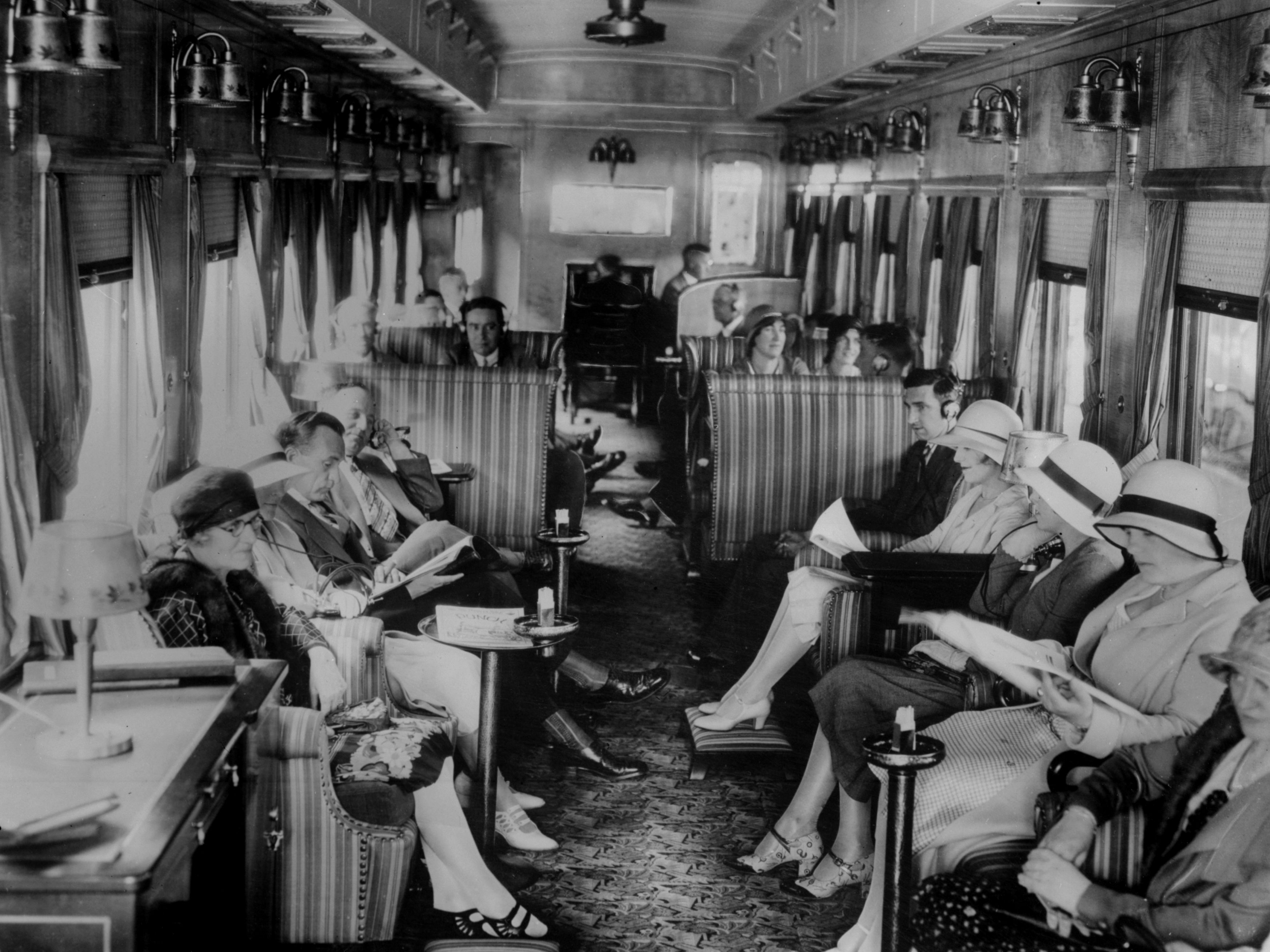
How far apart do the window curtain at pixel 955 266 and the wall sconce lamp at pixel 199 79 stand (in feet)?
16.0

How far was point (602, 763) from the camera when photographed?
5426 mm

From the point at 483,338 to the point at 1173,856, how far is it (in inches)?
262

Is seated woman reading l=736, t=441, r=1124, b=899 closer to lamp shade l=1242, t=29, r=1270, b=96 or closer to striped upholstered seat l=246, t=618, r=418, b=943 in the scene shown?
lamp shade l=1242, t=29, r=1270, b=96

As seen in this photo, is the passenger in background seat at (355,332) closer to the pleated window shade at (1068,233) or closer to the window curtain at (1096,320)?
the pleated window shade at (1068,233)

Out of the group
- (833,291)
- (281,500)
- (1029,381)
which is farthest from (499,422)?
(833,291)

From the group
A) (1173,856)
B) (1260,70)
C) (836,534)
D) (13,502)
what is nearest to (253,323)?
(13,502)

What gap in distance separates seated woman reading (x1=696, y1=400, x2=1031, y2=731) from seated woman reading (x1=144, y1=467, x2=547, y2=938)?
164 cm

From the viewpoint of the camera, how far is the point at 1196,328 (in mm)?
5758

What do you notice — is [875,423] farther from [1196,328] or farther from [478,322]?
[478,322]

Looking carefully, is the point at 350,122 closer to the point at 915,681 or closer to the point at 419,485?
the point at 419,485

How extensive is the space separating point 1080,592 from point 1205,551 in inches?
29.3

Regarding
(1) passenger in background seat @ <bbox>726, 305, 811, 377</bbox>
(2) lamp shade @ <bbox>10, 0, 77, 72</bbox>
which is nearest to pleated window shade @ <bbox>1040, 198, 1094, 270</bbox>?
(1) passenger in background seat @ <bbox>726, 305, 811, 377</bbox>

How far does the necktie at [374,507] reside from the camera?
5.79 m

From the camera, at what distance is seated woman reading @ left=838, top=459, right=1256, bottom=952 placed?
3467 millimetres
